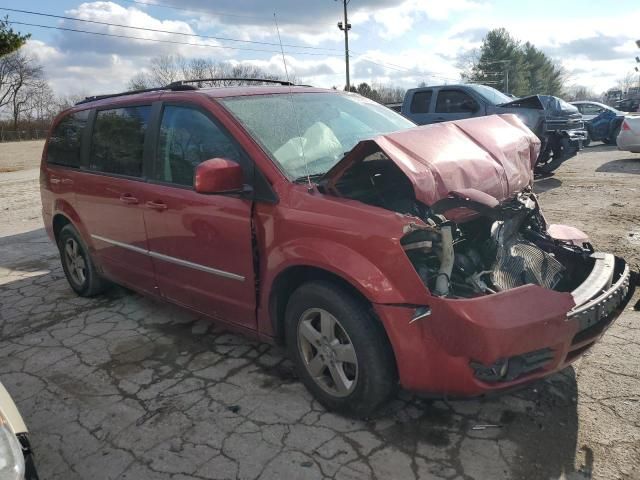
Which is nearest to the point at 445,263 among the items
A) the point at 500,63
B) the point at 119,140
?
Answer: the point at 119,140

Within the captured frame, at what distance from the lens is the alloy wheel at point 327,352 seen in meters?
Result: 2.62

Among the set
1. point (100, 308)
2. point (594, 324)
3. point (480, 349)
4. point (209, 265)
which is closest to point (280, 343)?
point (209, 265)

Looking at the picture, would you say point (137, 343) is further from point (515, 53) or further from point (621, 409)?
point (515, 53)

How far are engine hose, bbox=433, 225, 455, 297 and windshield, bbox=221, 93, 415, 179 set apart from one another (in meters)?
0.90

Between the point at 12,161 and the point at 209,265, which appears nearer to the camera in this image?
the point at 209,265

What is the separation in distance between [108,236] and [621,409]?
150 inches

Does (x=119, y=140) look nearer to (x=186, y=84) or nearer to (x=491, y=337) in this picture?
(x=186, y=84)

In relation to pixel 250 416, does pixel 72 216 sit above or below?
above

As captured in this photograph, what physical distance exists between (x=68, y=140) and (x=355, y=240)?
3444 millimetres

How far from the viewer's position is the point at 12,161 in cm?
2350

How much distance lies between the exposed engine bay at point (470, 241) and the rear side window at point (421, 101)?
8.08 m

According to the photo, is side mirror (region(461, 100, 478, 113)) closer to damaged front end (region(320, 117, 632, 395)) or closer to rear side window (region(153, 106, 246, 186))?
damaged front end (region(320, 117, 632, 395))

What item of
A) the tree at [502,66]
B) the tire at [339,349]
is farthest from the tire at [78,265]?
the tree at [502,66]

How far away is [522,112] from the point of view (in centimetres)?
947
